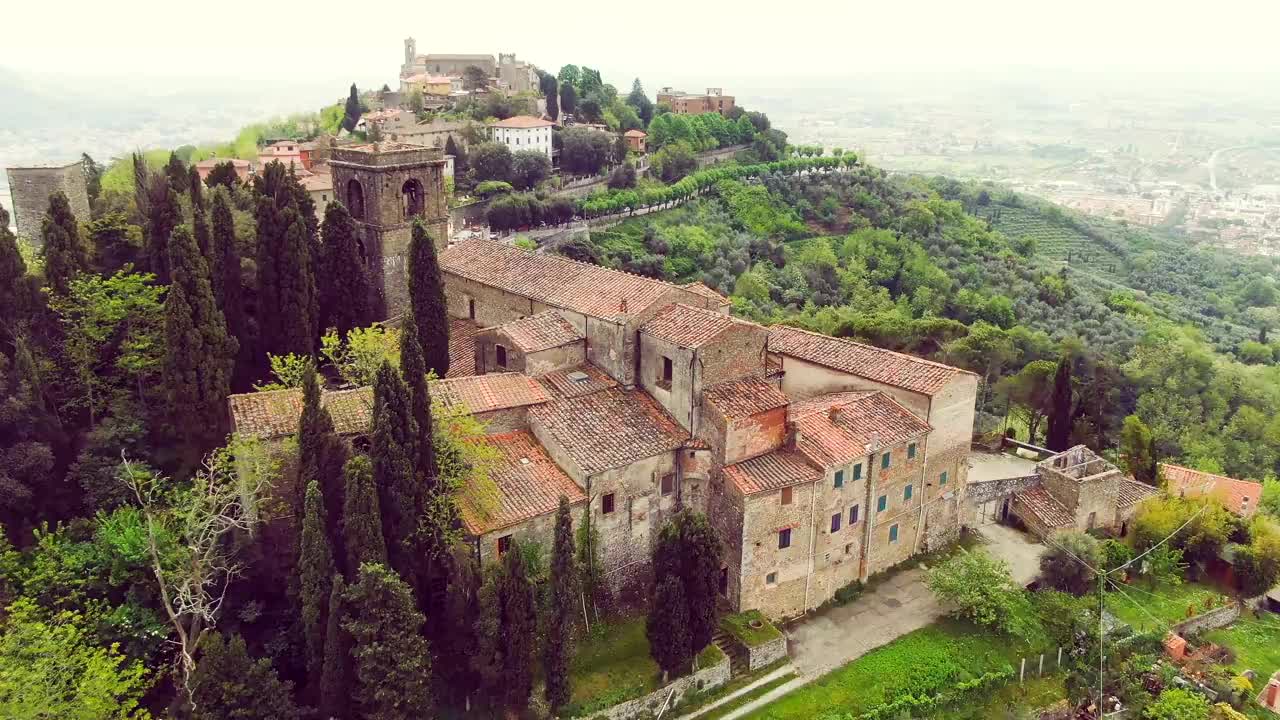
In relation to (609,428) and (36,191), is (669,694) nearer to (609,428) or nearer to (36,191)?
(609,428)

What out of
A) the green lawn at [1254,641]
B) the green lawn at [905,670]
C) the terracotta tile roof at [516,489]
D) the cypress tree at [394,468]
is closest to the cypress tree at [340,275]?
the terracotta tile roof at [516,489]

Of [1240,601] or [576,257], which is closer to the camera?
[1240,601]

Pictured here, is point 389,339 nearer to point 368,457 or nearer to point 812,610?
point 368,457

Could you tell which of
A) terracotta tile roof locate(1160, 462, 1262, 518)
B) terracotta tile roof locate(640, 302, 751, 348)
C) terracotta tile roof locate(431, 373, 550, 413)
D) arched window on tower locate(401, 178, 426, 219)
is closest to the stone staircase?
terracotta tile roof locate(640, 302, 751, 348)

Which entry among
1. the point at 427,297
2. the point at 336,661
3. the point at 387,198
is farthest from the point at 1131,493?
the point at 387,198

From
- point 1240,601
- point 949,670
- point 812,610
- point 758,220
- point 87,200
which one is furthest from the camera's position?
point 758,220

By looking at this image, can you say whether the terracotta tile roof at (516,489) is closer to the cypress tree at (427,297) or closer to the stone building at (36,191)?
the cypress tree at (427,297)

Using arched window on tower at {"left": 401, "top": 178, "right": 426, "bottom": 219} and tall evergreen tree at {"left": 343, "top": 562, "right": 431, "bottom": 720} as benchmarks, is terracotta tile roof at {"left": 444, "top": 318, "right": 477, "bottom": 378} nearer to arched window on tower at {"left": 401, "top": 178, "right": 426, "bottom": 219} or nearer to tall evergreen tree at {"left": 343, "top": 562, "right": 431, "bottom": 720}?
arched window on tower at {"left": 401, "top": 178, "right": 426, "bottom": 219}

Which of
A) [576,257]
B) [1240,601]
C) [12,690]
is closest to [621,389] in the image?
[12,690]
